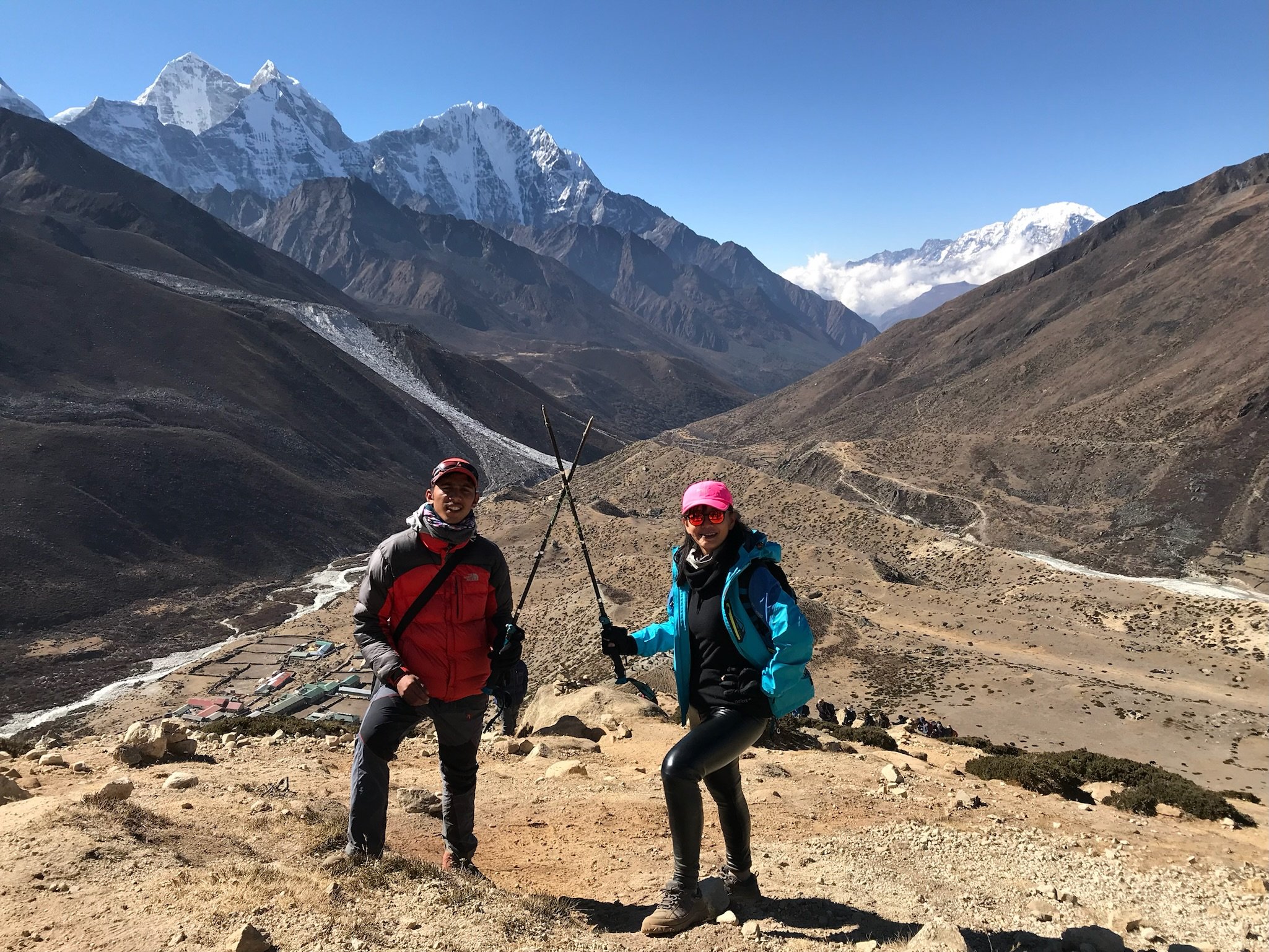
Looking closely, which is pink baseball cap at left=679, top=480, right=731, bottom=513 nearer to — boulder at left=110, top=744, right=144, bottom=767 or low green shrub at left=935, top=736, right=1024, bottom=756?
boulder at left=110, top=744, right=144, bottom=767

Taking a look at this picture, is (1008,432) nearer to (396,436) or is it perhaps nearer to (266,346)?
(396,436)

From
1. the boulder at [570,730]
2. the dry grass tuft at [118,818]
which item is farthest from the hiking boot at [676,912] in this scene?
the boulder at [570,730]

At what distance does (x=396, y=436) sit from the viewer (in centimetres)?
11588

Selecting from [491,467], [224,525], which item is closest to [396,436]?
[491,467]

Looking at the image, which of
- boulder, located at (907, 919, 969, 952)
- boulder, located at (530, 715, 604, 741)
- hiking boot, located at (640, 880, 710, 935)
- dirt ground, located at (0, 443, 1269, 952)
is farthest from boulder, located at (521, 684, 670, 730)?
boulder, located at (907, 919, 969, 952)

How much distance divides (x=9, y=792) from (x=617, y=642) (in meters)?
5.41

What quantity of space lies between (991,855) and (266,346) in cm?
12539

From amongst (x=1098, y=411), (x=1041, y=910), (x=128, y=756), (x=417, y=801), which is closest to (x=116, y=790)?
(x=417, y=801)

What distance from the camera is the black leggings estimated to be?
457 cm

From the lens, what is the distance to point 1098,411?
93062mm

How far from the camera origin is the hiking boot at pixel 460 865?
5.50m

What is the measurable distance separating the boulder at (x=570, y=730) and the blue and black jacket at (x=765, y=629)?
383 inches

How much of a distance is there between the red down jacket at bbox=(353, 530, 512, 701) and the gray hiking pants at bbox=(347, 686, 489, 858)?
0.18 metres

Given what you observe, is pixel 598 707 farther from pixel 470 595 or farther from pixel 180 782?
pixel 470 595
